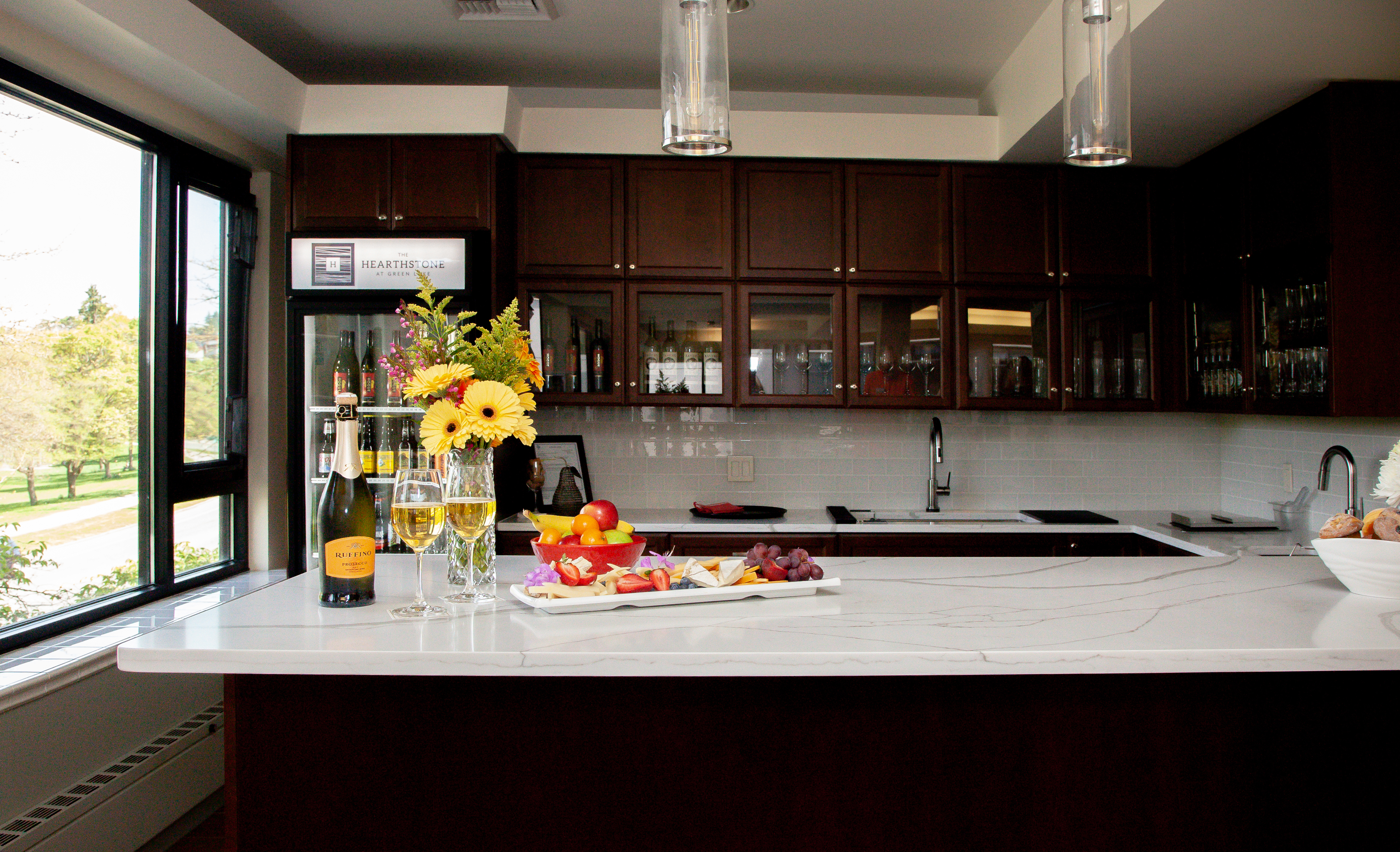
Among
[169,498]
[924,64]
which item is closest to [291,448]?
[169,498]

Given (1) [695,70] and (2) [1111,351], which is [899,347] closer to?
(2) [1111,351]

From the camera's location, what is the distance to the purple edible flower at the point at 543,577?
5.33ft

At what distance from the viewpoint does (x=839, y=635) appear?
139 cm

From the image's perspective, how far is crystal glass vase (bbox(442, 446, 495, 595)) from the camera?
62.2 inches

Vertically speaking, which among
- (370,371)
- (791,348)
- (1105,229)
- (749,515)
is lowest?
(749,515)

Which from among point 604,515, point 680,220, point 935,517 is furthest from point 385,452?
point 935,517

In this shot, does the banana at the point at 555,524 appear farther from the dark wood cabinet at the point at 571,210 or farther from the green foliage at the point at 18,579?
the dark wood cabinet at the point at 571,210

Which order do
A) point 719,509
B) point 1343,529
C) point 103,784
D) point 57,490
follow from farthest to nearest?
1. point 719,509
2. point 57,490
3. point 103,784
4. point 1343,529

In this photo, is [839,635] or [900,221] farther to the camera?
[900,221]

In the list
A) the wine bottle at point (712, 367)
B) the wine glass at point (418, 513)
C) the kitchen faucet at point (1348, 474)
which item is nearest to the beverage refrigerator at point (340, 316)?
the wine bottle at point (712, 367)

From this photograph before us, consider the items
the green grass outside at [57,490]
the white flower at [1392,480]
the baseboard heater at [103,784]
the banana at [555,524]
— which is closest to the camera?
the white flower at [1392,480]

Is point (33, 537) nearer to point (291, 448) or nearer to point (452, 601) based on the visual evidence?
point (291, 448)

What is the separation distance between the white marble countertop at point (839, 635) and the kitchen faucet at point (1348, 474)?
1.37m

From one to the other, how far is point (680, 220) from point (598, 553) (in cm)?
218
